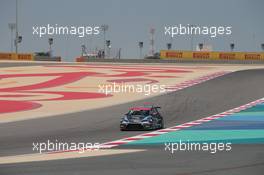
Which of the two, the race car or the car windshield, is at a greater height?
the car windshield

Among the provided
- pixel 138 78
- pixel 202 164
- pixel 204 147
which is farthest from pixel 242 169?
pixel 138 78

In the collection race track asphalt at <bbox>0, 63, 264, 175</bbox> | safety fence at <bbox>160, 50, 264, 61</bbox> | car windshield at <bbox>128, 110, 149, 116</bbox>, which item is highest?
safety fence at <bbox>160, 50, 264, 61</bbox>

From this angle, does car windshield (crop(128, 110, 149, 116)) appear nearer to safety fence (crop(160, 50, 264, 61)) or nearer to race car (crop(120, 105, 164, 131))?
race car (crop(120, 105, 164, 131))

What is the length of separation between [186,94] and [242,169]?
27.8 meters

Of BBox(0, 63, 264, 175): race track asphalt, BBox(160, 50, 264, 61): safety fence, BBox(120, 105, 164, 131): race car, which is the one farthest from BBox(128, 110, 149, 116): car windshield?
BBox(160, 50, 264, 61): safety fence

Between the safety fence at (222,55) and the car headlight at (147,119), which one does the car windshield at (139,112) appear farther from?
the safety fence at (222,55)

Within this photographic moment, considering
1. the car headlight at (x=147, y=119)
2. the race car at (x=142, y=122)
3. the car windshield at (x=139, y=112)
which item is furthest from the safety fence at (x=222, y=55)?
the car headlight at (x=147, y=119)

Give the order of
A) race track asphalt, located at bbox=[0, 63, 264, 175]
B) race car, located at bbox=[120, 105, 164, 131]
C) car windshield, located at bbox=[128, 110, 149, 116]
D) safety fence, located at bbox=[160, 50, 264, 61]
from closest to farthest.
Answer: race track asphalt, located at bbox=[0, 63, 264, 175] < race car, located at bbox=[120, 105, 164, 131] < car windshield, located at bbox=[128, 110, 149, 116] < safety fence, located at bbox=[160, 50, 264, 61]

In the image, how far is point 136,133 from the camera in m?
26.5

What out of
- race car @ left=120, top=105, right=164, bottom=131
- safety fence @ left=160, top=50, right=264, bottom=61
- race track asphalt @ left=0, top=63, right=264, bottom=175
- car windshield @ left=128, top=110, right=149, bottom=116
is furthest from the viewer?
safety fence @ left=160, top=50, right=264, bottom=61

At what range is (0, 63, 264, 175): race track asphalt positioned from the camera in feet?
53.7

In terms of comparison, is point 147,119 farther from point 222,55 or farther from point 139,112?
point 222,55

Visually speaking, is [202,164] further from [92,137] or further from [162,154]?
[92,137]

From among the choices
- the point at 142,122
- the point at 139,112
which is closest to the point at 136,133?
the point at 142,122
